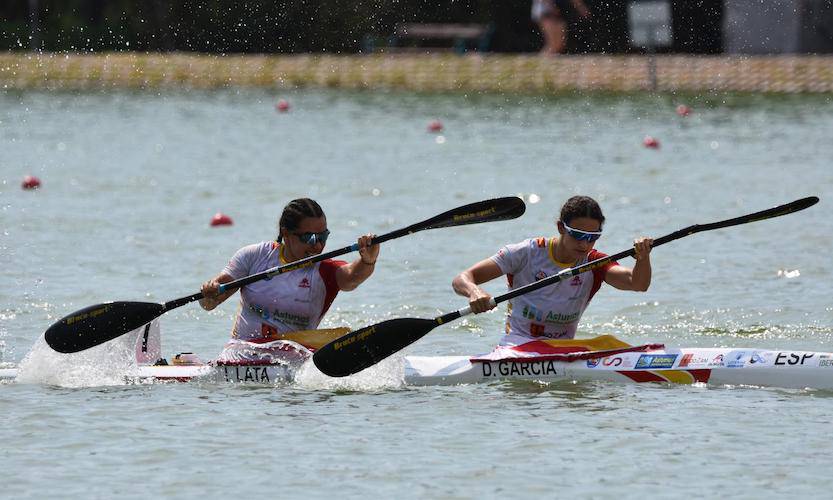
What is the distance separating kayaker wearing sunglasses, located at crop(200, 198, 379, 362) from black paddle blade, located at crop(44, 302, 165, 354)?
2.19ft

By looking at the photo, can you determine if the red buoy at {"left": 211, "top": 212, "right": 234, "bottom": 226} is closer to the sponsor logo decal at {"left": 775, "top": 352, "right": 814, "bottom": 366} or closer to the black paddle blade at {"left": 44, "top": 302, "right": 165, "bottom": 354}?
the black paddle blade at {"left": 44, "top": 302, "right": 165, "bottom": 354}

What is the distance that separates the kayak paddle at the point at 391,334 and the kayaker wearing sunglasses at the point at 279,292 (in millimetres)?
358

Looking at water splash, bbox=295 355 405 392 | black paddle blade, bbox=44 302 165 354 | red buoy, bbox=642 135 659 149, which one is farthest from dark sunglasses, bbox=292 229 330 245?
red buoy, bbox=642 135 659 149

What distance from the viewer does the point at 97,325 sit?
11484mm

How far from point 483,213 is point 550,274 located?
3.92 feet

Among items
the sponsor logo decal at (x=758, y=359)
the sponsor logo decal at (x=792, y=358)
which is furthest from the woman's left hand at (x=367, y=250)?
the sponsor logo decal at (x=792, y=358)

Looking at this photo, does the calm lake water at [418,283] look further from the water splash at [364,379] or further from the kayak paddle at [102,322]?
the kayak paddle at [102,322]

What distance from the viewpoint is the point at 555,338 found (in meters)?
11.2

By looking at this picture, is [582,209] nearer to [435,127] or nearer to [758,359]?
[758,359]

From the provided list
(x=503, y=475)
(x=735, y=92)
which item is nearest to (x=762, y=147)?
(x=735, y=92)

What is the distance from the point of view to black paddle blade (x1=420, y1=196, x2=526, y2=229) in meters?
11.9

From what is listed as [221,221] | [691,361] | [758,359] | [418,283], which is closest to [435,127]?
[221,221]

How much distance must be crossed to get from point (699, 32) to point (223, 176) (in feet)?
63.2

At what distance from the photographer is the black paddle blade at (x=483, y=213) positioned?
11883 millimetres
